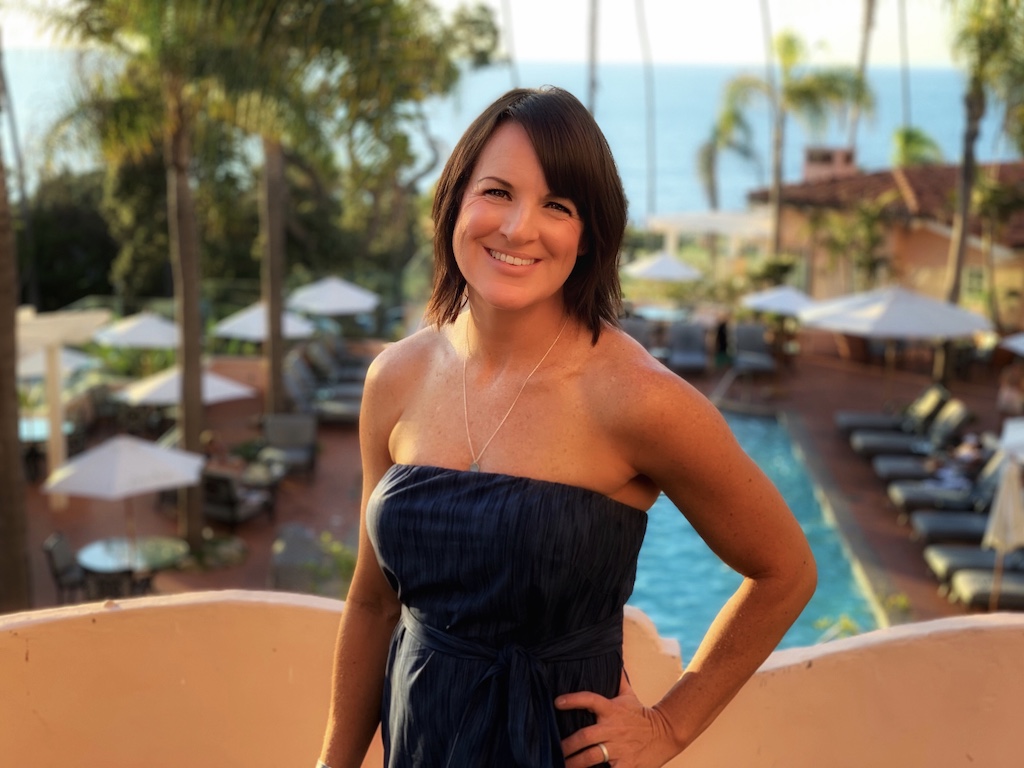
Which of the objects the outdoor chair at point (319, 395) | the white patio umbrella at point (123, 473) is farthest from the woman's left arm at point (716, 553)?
the outdoor chair at point (319, 395)

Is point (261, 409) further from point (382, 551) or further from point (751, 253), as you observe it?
point (751, 253)

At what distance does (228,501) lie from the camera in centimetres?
1416

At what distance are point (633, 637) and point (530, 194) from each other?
1634mm

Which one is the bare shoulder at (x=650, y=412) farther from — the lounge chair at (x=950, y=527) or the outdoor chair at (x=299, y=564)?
the lounge chair at (x=950, y=527)

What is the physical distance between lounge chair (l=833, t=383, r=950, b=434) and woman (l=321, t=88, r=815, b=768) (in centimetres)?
1560

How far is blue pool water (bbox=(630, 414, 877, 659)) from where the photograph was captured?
38.2 ft

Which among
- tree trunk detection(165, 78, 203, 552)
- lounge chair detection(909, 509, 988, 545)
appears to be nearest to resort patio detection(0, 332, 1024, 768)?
lounge chair detection(909, 509, 988, 545)

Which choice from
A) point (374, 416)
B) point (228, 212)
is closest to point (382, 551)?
point (374, 416)

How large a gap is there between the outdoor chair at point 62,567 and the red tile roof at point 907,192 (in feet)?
59.7

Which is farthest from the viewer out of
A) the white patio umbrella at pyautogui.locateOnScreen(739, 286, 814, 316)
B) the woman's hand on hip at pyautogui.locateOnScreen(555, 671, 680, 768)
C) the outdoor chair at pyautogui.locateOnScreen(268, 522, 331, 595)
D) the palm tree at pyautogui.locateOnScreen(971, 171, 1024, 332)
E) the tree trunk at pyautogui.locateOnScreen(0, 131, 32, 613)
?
the white patio umbrella at pyautogui.locateOnScreen(739, 286, 814, 316)

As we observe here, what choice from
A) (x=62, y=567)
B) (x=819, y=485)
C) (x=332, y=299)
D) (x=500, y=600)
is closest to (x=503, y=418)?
(x=500, y=600)

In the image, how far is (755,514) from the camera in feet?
6.79

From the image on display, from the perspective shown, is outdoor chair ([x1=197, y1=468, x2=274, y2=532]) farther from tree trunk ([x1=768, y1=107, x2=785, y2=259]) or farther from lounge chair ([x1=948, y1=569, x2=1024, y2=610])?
tree trunk ([x1=768, y1=107, x2=785, y2=259])

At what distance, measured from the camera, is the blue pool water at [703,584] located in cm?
1163
